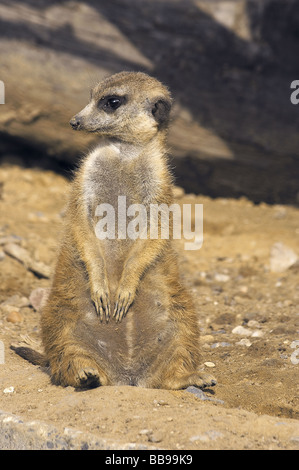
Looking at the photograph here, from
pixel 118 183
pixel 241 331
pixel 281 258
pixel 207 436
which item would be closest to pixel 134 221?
pixel 118 183

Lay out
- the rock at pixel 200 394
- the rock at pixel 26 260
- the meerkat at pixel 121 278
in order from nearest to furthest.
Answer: the rock at pixel 200 394 → the meerkat at pixel 121 278 → the rock at pixel 26 260

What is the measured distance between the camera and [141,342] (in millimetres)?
3562

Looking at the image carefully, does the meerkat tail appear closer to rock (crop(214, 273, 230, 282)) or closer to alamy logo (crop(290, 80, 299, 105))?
rock (crop(214, 273, 230, 282))

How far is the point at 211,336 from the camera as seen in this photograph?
4484mm

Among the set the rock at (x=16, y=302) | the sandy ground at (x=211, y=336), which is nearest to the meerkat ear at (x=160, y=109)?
the sandy ground at (x=211, y=336)

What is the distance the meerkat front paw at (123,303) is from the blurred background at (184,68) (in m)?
Answer: 3.05

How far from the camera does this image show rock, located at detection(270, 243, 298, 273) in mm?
5941

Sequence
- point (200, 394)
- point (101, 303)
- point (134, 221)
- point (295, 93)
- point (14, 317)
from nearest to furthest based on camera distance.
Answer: point (200, 394) < point (101, 303) < point (134, 221) < point (14, 317) < point (295, 93)

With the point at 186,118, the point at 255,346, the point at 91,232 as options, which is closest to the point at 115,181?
the point at 91,232

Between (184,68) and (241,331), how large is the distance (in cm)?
327

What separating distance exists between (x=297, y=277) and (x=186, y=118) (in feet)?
6.90

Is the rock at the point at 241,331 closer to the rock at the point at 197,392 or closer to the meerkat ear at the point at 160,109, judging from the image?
the rock at the point at 197,392

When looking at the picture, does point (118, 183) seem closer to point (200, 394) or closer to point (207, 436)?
point (200, 394)

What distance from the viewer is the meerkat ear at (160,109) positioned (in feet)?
13.0
